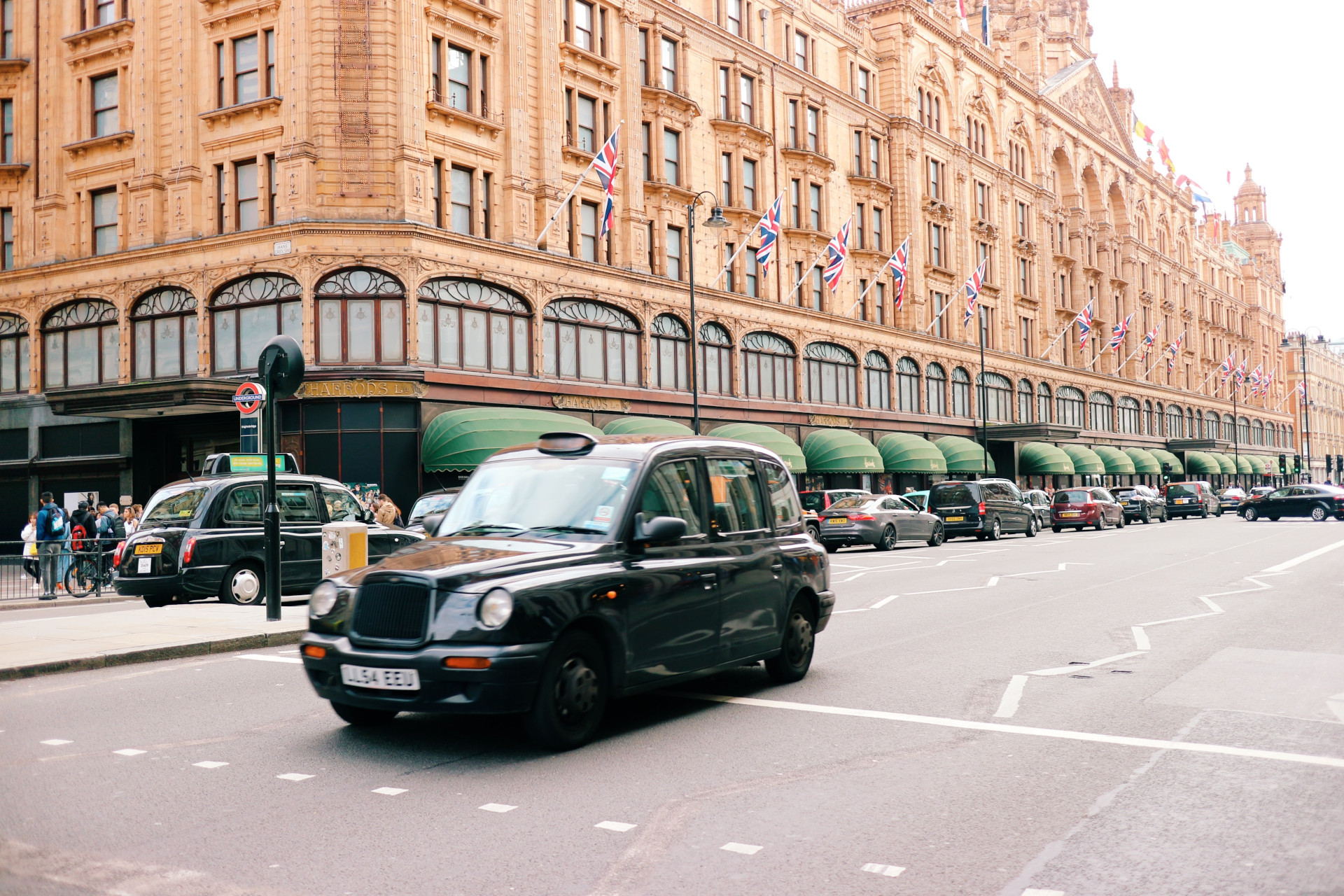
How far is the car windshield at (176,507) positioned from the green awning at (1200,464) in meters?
80.8

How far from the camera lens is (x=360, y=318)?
94.2ft

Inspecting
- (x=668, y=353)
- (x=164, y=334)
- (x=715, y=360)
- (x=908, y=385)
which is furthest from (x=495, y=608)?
(x=908, y=385)

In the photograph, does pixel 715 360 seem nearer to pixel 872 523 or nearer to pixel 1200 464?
pixel 872 523

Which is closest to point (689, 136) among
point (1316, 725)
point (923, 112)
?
point (923, 112)

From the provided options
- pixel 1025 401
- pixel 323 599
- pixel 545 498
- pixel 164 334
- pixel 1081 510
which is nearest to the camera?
pixel 323 599

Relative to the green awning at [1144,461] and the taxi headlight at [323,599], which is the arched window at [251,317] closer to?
the taxi headlight at [323,599]

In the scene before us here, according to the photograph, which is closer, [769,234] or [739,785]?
[739,785]

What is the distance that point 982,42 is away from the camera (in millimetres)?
60250

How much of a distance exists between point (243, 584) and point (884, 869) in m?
13.2

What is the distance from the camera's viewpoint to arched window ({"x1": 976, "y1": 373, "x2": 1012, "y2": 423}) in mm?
56750

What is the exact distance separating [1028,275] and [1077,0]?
25544 millimetres

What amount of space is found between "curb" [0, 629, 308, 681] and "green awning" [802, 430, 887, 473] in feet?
104

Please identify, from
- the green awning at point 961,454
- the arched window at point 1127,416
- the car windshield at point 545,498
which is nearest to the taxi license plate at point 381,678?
the car windshield at point 545,498

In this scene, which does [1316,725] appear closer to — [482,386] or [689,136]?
[482,386]
